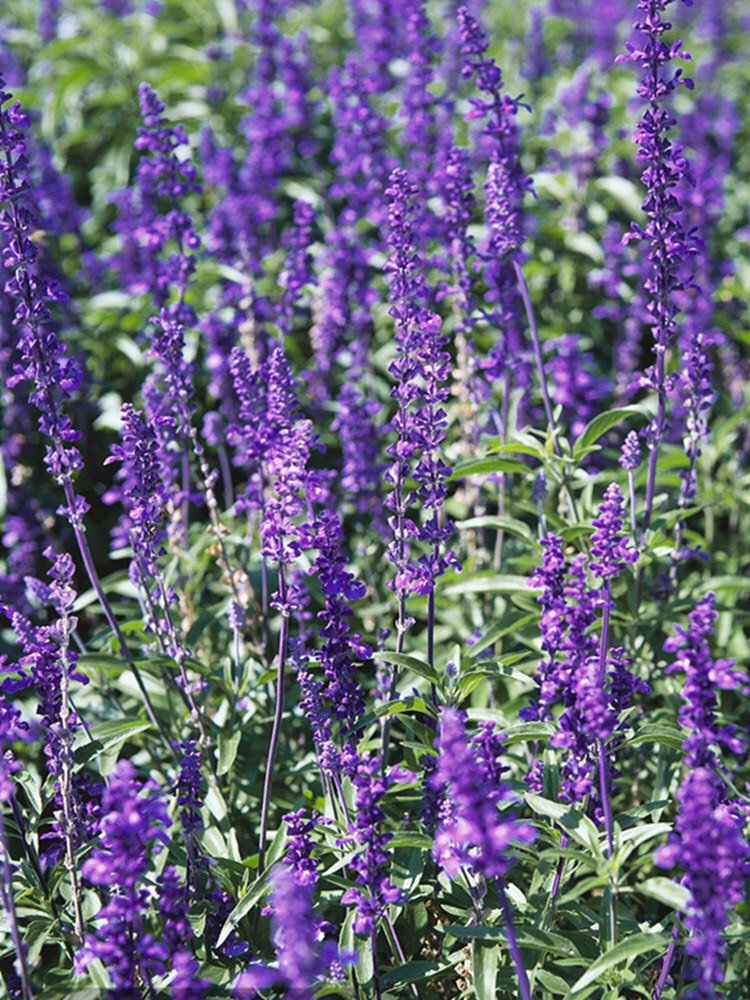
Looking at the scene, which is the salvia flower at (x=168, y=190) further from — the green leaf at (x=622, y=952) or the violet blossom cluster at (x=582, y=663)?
the green leaf at (x=622, y=952)

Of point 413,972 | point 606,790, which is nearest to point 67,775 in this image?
point 413,972

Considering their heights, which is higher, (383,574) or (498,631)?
(498,631)

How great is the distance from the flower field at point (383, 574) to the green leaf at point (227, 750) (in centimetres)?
12

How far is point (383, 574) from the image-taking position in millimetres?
6977

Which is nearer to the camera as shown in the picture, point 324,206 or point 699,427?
point 699,427

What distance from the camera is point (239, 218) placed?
8.31 metres

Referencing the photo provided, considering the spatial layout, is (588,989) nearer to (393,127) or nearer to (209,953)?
(209,953)

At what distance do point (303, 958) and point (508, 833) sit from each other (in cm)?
66

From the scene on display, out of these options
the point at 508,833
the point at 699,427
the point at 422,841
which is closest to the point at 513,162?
the point at 699,427

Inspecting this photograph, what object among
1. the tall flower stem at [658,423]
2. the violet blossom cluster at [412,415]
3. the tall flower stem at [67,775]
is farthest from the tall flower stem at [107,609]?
the tall flower stem at [658,423]

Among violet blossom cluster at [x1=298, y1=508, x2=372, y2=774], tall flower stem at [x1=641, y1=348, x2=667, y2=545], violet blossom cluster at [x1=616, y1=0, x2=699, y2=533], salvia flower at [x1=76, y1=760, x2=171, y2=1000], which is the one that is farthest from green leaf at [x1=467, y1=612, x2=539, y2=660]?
salvia flower at [x1=76, y1=760, x2=171, y2=1000]

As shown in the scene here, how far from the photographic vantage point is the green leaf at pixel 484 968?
393cm

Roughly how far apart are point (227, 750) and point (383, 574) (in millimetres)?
2195

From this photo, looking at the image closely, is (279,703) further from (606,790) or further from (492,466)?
(492,466)
